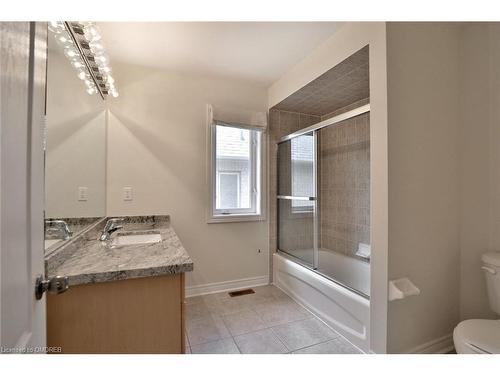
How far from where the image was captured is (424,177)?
1.50 m

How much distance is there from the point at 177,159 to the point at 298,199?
133 centimetres

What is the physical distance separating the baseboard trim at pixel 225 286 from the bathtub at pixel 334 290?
17cm

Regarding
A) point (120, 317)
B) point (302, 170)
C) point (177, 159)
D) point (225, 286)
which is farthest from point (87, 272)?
point (302, 170)

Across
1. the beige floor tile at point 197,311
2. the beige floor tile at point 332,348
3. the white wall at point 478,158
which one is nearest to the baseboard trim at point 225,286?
the beige floor tile at point 197,311

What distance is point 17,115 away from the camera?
51 centimetres

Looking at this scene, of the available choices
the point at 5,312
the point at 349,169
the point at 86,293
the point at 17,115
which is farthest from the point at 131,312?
the point at 349,169

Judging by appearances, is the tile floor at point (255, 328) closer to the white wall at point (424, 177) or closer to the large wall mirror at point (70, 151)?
the white wall at point (424, 177)

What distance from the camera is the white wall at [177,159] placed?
2145mm

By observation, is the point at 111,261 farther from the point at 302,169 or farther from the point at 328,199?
the point at 328,199

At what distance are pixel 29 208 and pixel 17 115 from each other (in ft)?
0.74
